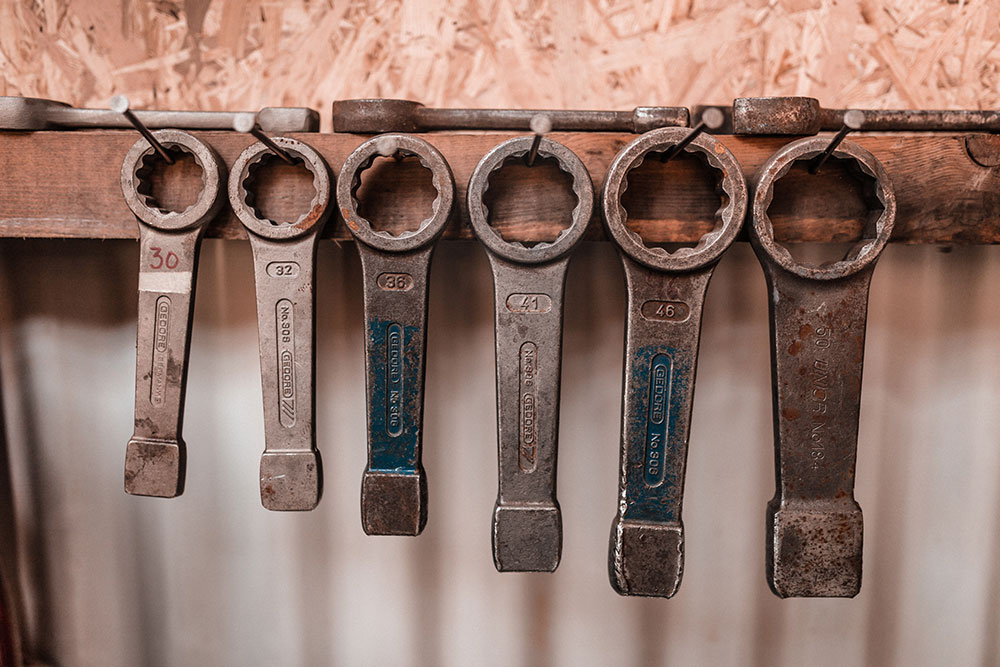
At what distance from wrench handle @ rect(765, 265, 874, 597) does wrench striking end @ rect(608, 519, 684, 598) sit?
138 mm

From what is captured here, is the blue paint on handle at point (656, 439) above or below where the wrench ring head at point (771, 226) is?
below

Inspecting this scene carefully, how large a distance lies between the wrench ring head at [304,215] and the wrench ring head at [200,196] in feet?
0.09

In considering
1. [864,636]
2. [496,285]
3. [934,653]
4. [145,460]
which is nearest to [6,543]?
[145,460]

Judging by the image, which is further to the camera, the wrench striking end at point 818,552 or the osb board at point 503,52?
the osb board at point 503,52

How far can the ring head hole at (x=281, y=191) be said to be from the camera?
0.87 meters

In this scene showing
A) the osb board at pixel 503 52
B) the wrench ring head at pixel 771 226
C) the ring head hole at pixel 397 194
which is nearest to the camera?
the wrench ring head at pixel 771 226

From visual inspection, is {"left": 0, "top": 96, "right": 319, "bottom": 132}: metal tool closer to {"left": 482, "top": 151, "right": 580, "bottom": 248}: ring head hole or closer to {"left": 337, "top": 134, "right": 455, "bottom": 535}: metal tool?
{"left": 337, "top": 134, "right": 455, "bottom": 535}: metal tool

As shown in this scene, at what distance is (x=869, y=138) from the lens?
0.83 m

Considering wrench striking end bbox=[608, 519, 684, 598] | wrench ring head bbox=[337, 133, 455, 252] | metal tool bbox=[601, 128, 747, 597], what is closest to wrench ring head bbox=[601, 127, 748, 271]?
metal tool bbox=[601, 128, 747, 597]

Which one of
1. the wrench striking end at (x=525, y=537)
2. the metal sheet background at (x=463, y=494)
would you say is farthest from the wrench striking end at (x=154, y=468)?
the wrench striking end at (x=525, y=537)

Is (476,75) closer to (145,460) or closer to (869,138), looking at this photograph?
(869,138)

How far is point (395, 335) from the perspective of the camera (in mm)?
811

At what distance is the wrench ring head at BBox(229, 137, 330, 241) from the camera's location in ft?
2.65

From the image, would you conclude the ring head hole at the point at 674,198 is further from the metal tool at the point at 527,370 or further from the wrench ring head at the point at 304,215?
the wrench ring head at the point at 304,215
